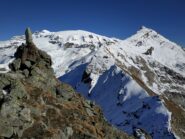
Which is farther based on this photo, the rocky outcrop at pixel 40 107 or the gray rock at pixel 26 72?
the gray rock at pixel 26 72

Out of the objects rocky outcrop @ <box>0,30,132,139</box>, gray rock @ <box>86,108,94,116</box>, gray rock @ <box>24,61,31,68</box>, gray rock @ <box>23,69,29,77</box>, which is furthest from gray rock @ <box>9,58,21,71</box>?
gray rock @ <box>86,108,94,116</box>

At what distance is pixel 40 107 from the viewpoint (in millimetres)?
56719

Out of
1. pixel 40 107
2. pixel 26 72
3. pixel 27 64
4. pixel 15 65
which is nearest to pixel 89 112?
pixel 40 107

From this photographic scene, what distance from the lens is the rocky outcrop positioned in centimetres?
5162

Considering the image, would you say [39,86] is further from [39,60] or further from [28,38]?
[28,38]

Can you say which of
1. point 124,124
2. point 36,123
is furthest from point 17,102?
point 124,124

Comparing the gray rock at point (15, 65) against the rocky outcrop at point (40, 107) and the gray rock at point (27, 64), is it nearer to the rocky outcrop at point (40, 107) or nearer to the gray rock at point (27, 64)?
the rocky outcrop at point (40, 107)

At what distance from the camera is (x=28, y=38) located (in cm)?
7444

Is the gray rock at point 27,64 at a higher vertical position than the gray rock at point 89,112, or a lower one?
higher

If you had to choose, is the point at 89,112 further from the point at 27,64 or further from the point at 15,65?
the point at 15,65

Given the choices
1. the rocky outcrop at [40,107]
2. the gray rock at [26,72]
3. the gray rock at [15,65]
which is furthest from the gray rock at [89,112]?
the gray rock at [15,65]

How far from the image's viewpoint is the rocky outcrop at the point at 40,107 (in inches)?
2032

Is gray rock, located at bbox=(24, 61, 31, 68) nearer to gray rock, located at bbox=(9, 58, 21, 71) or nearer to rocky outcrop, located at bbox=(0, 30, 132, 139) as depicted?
rocky outcrop, located at bbox=(0, 30, 132, 139)

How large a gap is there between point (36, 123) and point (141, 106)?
133 meters
